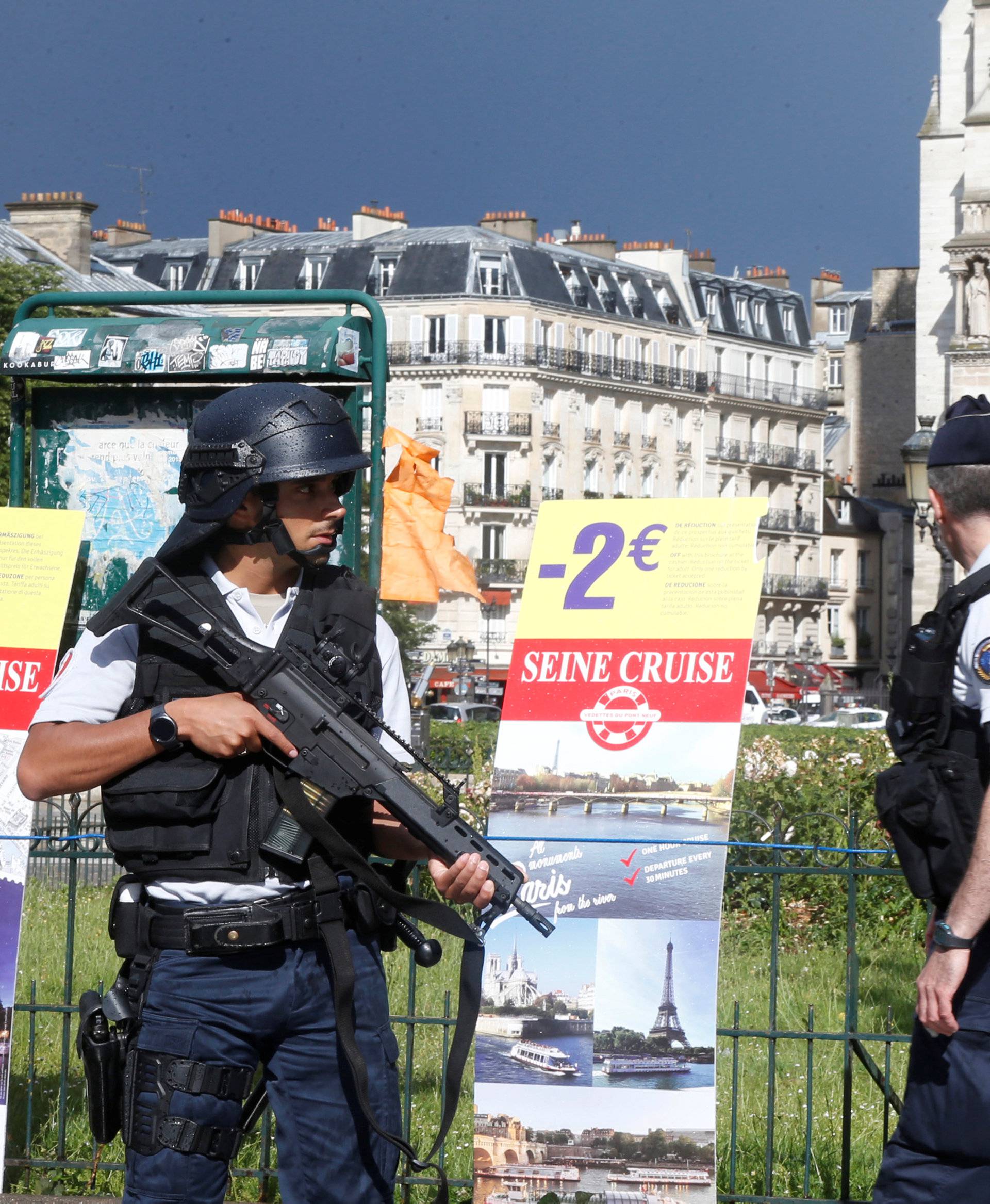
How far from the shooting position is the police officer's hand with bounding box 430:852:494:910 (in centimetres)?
343

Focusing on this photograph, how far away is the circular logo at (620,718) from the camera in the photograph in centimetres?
477

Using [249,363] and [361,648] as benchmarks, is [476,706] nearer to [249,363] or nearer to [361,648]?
[249,363]

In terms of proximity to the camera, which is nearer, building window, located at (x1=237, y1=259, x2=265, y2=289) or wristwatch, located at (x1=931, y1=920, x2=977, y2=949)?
wristwatch, located at (x1=931, y1=920, x2=977, y2=949)

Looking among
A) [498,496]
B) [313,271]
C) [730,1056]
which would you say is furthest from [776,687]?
[730,1056]

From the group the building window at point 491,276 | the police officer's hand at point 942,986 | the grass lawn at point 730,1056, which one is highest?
the building window at point 491,276

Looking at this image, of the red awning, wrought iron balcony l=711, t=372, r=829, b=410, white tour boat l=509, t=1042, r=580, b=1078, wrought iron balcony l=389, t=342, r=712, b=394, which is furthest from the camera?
wrought iron balcony l=711, t=372, r=829, b=410

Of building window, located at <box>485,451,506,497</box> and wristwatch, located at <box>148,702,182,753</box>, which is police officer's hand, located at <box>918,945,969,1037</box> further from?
building window, located at <box>485,451,506,497</box>

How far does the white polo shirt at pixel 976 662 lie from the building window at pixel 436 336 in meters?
59.7

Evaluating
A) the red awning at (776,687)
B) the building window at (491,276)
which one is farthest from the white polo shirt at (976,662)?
the building window at (491,276)

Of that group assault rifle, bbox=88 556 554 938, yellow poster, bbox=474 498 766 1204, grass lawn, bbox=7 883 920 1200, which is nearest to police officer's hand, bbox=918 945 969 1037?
assault rifle, bbox=88 556 554 938

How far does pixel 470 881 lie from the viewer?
A: 11.3 feet

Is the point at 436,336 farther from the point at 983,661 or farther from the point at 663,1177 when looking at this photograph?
the point at 983,661

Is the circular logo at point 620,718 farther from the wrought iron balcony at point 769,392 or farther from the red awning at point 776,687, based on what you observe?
the wrought iron balcony at point 769,392

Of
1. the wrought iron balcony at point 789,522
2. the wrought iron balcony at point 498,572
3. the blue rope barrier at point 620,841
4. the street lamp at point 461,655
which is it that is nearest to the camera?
the blue rope barrier at point 620,841
